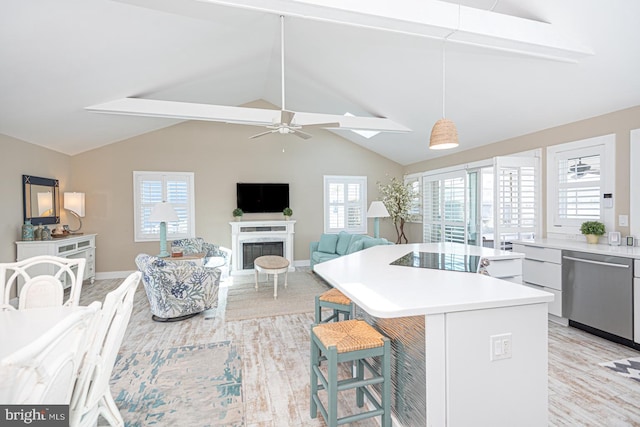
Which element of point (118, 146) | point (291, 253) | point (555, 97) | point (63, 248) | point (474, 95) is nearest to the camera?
point (555, 97)

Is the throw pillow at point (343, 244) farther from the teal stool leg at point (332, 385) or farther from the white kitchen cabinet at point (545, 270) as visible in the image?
the teal stool leg at point (332, 385)

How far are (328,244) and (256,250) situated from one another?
5.42 ft

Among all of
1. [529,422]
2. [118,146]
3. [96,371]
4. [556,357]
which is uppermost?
[118,146]

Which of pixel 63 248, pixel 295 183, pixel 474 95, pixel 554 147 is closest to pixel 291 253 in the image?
pixel 295 183

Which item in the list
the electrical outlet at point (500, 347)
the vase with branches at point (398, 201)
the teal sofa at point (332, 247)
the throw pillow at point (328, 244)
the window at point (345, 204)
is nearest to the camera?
the electrical outlet at point (500, 347)

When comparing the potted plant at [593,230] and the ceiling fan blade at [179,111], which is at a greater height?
the ceiling fan blade at [179,111]

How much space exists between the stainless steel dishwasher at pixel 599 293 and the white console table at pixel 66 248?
668cm

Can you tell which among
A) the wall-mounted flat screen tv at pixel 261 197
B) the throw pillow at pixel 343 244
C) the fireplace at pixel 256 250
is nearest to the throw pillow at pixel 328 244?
the throw pillow at pixel 343 244

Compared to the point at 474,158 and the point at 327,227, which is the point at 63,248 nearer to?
the point at 327,227

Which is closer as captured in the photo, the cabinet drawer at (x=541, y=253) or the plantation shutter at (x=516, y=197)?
the cabinet drawer at (x=541, y=253)

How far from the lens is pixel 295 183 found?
7211 millimetres

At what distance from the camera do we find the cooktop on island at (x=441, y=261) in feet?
7.44

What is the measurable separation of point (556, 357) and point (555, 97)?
287 cm

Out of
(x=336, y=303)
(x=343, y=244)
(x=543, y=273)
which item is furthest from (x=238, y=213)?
(x=543, y=273)
